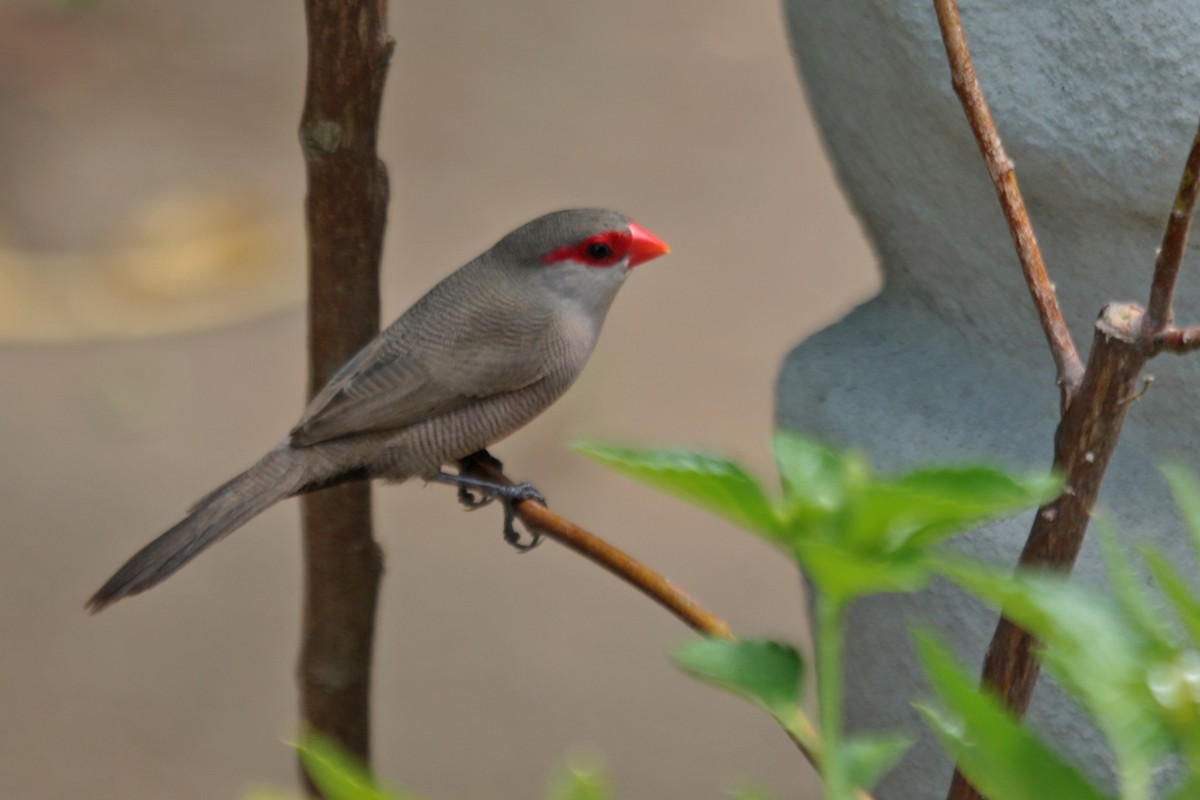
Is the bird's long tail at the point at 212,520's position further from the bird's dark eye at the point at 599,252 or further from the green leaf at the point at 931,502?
the green leaf at the point at 931,502

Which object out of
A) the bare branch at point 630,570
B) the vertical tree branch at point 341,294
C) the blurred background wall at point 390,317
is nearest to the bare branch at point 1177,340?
the bare branch at point 630,570

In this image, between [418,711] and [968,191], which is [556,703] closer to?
[418,711]

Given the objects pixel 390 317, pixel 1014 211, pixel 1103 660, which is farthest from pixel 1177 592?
pixel 390 317

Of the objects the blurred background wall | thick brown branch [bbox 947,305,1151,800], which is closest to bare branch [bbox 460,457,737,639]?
thick brown branch [bbox 947,305,1151,800]

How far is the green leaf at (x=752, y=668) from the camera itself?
40 cm

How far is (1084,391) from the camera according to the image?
2.03ft

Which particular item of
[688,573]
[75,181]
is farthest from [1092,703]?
[75,181]

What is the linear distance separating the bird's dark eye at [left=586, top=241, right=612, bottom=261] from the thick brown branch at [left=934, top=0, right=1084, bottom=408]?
74 cm

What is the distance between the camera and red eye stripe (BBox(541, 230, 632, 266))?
1507 millimetres

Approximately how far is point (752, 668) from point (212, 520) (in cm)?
98

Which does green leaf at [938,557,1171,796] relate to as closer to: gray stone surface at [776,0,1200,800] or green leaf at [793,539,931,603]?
green leaf at [793,539,931,603]

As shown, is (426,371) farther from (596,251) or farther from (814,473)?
(814,473)

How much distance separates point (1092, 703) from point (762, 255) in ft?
11.5

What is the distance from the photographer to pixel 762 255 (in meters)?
3.80
